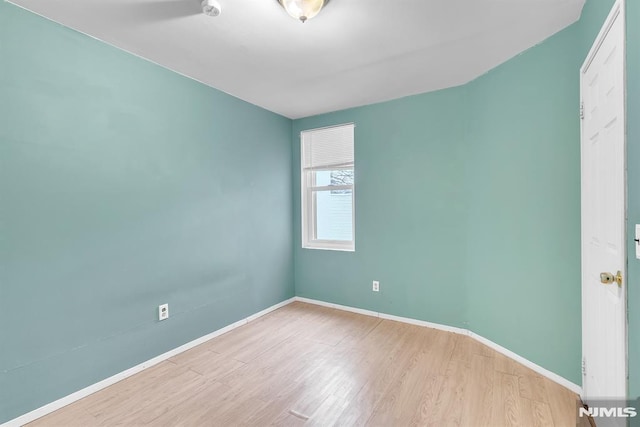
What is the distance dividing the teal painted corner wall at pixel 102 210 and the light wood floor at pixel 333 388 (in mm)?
343

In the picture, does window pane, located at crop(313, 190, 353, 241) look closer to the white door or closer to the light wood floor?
the light wood floor

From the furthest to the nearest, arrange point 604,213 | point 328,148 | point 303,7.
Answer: point 328,148 < point 303,7 < point 604,213

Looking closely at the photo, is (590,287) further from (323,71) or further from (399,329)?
(323,71)

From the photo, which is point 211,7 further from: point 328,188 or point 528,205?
point 528,205

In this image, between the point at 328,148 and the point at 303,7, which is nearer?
the point at 303,7

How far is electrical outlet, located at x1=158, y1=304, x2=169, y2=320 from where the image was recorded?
2.42 metres

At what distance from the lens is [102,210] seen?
6.81 ft

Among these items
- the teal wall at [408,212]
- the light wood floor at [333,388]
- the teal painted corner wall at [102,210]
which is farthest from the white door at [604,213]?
the teal painted corner wall at [102,210]

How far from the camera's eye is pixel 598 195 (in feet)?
5.17

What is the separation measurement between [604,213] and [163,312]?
124 inches

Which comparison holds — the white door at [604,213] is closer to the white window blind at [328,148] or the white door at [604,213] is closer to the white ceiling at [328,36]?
the white ceiling at [328,36]

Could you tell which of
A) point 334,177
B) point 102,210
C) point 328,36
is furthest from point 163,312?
point 328,36

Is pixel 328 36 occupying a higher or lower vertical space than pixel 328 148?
higher

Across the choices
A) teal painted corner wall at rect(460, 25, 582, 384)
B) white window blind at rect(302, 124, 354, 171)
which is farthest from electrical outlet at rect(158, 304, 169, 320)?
teal painted corner wall at rect(460, 25, 582, 384)
